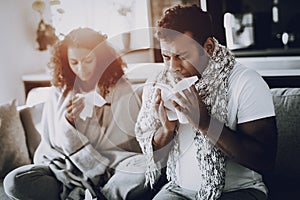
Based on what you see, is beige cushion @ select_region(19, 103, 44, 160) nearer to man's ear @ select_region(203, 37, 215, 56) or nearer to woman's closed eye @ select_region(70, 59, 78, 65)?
woman's closed eye @ select_region(70, 59, 78, 65)

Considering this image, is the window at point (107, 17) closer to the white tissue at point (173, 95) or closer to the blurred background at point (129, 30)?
the blurred background at point (129, 30)

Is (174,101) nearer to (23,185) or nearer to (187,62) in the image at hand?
(187,62)

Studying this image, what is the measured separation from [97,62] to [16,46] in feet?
3.35

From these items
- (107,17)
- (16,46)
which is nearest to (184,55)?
(107,17)

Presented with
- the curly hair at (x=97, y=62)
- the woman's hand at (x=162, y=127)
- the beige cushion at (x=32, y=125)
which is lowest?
the beige cushion at (x=32, y=125)

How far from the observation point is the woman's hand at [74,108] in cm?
173

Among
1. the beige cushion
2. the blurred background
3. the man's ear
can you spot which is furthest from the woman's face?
the man's ear

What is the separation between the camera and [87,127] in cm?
172

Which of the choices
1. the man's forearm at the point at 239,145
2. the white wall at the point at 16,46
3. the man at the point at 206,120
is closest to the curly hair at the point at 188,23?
the man at the point at 206,120

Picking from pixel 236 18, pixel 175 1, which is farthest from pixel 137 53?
pixel 236 18

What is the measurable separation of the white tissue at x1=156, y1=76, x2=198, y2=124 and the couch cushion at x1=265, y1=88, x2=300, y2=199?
393 millimetres

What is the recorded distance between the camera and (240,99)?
1.26m

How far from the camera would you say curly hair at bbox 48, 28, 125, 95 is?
5.70ft

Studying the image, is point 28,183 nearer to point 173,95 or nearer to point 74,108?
point 74,108
